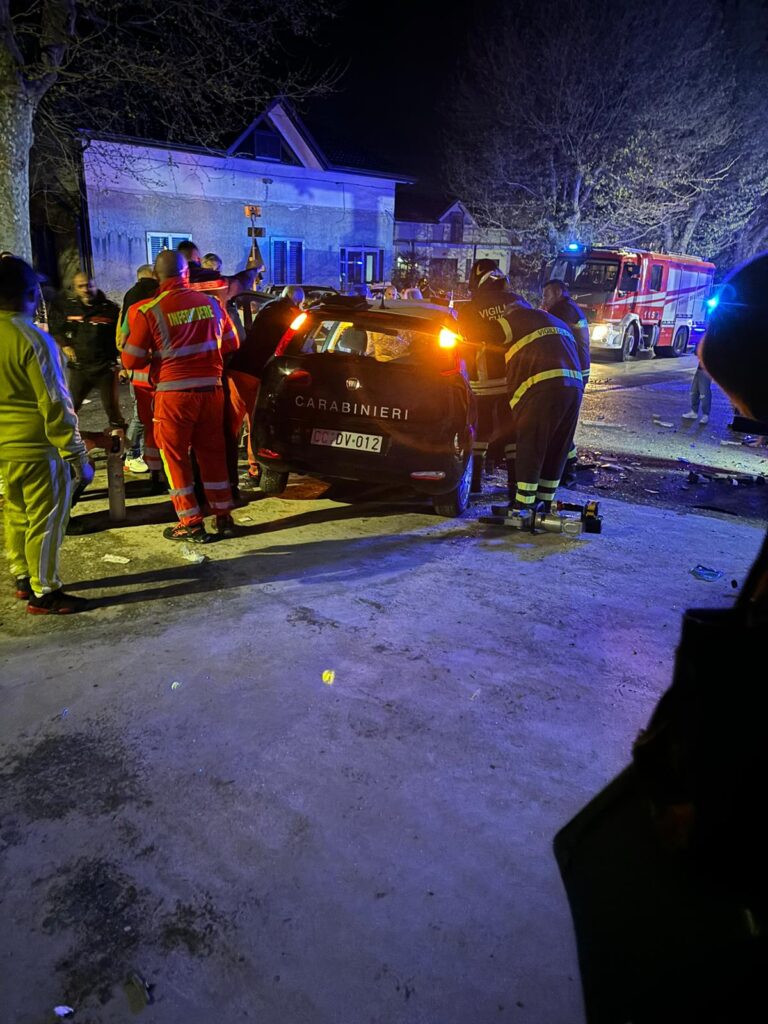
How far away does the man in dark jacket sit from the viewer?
6.78m

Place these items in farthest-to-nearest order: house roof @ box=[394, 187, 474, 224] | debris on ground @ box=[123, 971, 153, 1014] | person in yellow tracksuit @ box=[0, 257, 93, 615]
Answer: house roof @ box=[394, 187, 474, 224]
person in yellow tracksuit @ box=[0, 257, 93, 615]
debris on ground @ box=[123, 971, 153, 1014]

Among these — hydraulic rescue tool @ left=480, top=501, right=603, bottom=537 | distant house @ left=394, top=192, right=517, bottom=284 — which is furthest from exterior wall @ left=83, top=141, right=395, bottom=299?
hydraulic rescue tool @ left=480, top=501, right=603, bottom=537

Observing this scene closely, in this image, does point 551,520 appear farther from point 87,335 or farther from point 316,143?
point 316,143

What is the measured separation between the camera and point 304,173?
81.9ft

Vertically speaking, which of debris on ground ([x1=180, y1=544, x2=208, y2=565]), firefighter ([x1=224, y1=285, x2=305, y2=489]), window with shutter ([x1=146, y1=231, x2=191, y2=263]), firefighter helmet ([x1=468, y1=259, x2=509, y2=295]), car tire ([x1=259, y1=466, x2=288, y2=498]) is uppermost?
window with shutter ([x1=146, y1=231, x2=191, y2=263])

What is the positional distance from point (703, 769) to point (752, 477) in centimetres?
820

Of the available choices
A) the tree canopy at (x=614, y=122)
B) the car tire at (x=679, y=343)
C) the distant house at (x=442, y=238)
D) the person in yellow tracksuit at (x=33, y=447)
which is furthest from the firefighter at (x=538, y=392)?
the distant house at (x=442, y=238)

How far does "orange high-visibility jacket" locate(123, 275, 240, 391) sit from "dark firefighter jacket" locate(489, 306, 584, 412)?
2.32 m

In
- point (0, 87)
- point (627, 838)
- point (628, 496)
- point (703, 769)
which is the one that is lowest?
point (628, 496)

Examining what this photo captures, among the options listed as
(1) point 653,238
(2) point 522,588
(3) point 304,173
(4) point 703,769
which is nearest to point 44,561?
(2) point 522,588

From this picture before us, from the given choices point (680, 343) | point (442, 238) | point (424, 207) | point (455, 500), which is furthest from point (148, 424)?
point (424, 207)

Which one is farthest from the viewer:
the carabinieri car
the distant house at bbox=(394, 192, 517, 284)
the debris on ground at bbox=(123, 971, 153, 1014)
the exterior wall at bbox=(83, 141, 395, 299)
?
the distant house at bbox=(394, 192, 517, 284)

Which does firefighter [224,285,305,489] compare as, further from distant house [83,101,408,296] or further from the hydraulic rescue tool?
distant house [83,101,408,296]

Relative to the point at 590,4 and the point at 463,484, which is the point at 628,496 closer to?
the point at 463,484
